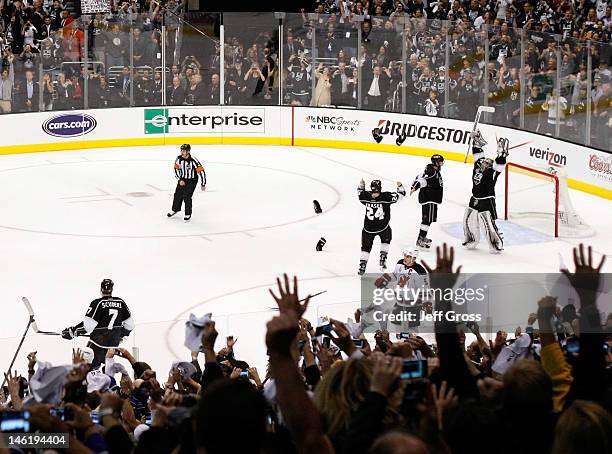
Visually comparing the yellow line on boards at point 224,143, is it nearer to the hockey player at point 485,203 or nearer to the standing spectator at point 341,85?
the standing spectator at point 341,85

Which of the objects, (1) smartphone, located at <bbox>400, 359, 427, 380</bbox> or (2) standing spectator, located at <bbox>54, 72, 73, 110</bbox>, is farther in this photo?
Result: (2) standing spectator, located at <bbox>54, 72, 73, 110</bbox>

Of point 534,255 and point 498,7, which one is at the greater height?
point 498,7

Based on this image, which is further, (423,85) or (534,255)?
(423,85)

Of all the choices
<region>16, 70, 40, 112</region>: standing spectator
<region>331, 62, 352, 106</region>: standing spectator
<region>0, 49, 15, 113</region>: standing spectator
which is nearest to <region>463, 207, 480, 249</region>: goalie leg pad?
<region>331, 62, 352, 106</region>: standing spectator

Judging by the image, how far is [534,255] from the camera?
16156 mm

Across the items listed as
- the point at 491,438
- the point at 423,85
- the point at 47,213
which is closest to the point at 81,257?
the point at 47,213

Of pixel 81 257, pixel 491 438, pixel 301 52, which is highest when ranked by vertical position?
pixel 301 52

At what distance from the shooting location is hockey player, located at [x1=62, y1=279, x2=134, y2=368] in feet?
32.0

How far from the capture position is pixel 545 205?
18.0 metres

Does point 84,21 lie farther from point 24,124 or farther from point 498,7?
point 498,7

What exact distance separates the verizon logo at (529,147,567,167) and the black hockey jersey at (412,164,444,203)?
461cm

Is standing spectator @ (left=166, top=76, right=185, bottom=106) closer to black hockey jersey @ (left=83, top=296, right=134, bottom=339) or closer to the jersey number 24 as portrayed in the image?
the jersey number 24

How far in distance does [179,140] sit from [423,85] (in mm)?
5203

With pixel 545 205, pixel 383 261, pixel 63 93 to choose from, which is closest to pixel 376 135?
pixel 545 205
